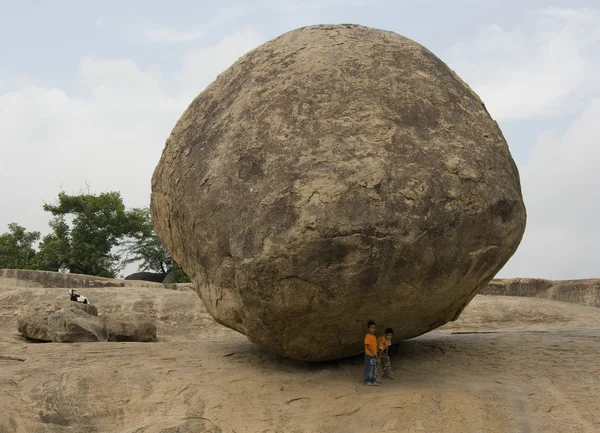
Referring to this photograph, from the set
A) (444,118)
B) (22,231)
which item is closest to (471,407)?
(444,118)

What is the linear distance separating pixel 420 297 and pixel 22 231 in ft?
70.6

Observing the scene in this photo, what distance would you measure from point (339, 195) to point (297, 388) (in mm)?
1627

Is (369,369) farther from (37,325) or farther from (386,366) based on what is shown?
(37,325)

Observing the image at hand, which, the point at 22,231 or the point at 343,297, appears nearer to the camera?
the point at 343,297

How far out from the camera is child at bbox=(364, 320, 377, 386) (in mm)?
5883

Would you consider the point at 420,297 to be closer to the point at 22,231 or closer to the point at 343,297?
the point at 343,297

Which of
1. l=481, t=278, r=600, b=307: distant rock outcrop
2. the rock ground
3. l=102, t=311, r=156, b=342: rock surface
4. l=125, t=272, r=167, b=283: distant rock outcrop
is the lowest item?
the rock ground

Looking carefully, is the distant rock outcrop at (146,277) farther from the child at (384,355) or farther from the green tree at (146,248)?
the child at (384,355)

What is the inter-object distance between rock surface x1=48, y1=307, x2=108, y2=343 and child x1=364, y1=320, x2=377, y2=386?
3.45 meters

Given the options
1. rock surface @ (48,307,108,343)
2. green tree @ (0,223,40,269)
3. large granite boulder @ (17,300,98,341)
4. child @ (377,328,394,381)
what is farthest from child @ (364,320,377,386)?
A: green tree @ (0,223,40,269)

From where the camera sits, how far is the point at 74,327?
810 centimetres

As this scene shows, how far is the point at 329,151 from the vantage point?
18.6ft

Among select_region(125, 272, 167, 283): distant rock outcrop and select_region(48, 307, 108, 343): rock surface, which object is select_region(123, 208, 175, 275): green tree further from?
select_region(48, 307, 108, 343): rock surface

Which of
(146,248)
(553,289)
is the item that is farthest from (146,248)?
(553,289)
